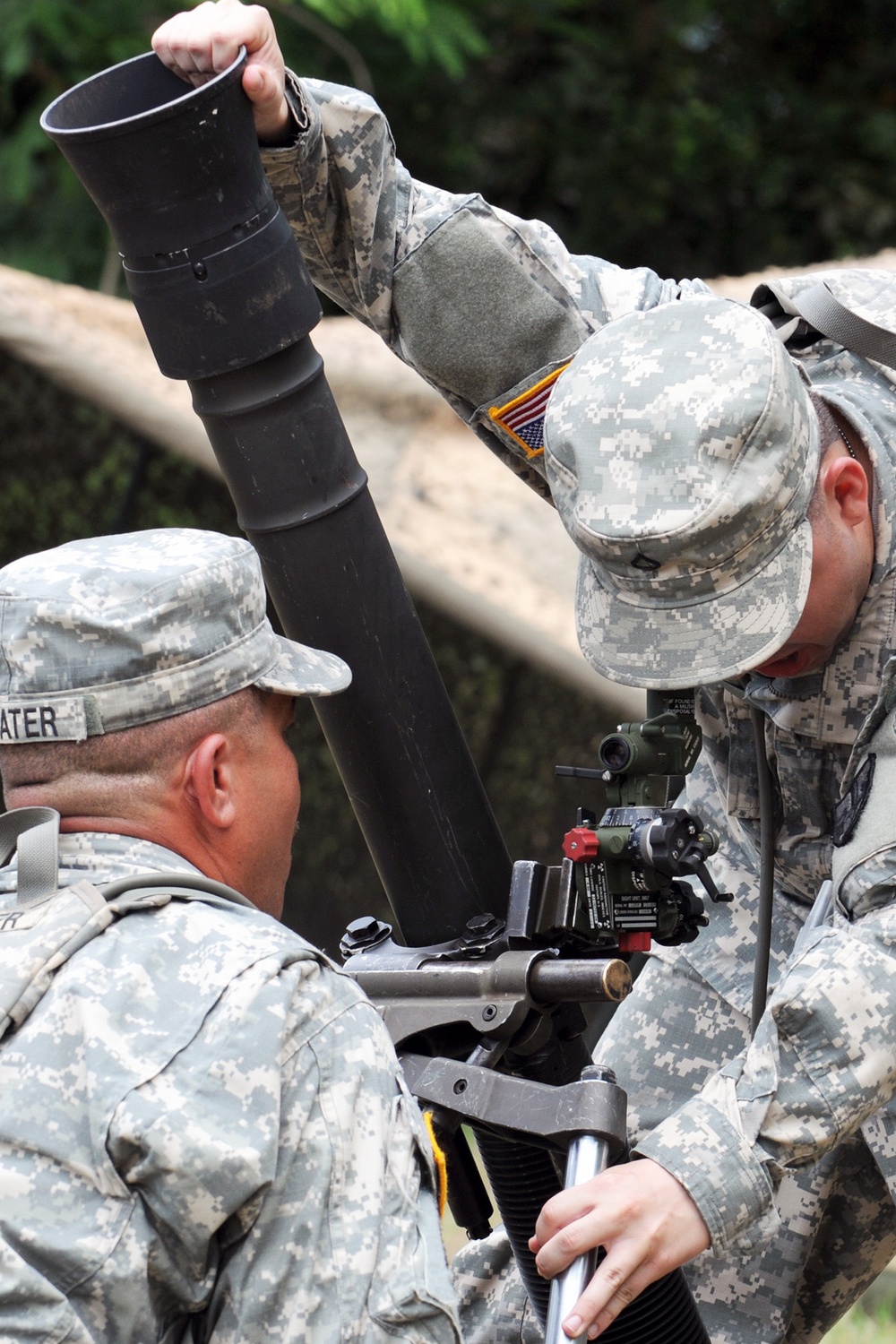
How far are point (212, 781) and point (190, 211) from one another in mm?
881

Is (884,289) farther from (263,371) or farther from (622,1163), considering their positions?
(622,1163)

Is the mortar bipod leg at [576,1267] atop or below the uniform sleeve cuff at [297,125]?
below

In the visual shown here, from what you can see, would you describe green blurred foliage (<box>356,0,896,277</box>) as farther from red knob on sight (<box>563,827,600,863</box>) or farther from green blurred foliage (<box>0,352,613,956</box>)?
red knob on sight (<box>563,827,600,863</box>)

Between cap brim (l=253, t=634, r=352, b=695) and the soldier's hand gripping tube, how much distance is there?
0.34 meters

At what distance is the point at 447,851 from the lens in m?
2.59

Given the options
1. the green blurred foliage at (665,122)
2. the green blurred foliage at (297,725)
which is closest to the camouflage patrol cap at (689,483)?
the green blurred foliage at (297,725)

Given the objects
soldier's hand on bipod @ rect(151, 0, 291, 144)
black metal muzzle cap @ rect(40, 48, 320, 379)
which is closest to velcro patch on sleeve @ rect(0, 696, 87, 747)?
black metal muzzle cap @ rect(40, 48, 320, 379)

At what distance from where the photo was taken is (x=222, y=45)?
243 centimetres

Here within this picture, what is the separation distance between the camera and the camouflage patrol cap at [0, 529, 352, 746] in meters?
1.88

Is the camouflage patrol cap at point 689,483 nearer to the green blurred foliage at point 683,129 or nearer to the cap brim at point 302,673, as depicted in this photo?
the cap brim at point 302,673

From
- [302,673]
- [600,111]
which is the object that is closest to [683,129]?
[600,111]

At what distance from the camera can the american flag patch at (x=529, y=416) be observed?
9.44ft

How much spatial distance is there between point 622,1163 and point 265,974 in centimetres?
68

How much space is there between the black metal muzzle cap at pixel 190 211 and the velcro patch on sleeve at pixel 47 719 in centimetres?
74
